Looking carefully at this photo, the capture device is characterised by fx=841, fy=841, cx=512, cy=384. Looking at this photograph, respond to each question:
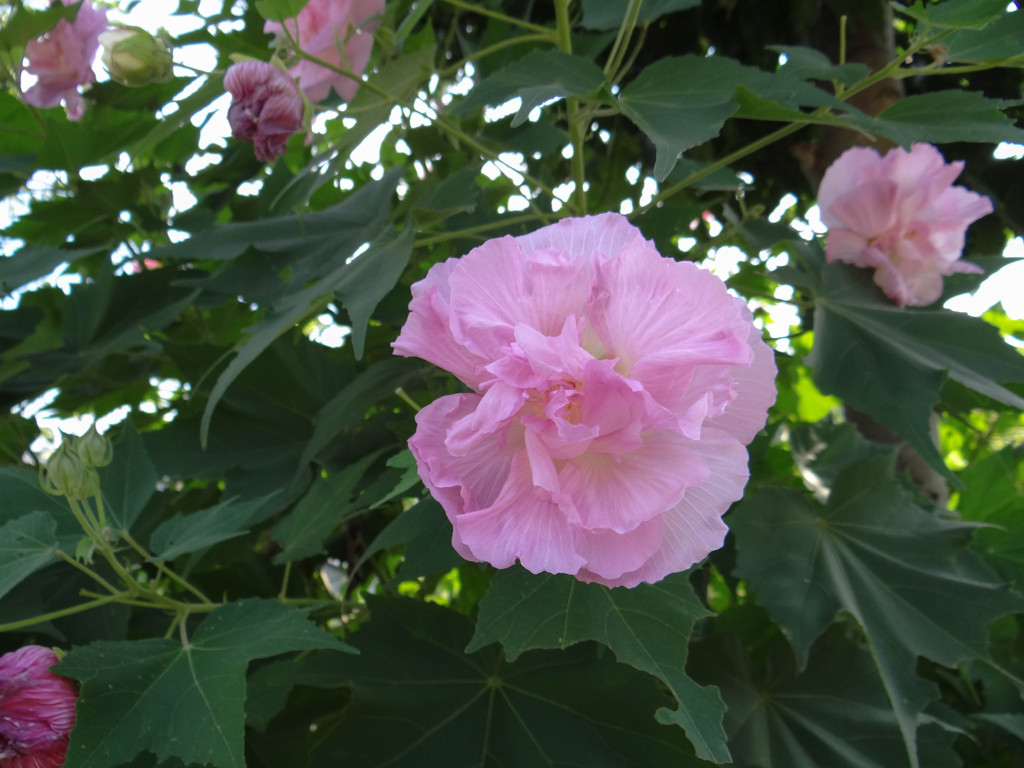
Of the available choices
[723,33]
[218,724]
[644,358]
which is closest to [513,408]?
[644,358]

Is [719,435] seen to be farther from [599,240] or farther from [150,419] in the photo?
[150,419]

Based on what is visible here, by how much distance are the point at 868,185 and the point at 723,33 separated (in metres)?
0.60

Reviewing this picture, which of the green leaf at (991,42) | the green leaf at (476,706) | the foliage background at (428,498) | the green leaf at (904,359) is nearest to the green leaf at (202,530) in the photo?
the foliage background at (428,498)

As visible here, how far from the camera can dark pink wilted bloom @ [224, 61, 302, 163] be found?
0.68 metres

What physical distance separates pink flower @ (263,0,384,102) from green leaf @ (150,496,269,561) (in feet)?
1.21

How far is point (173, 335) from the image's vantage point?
3.54ft

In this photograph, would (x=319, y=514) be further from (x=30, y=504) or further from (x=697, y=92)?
(x=697, y=92)

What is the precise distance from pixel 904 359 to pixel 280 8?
609mm

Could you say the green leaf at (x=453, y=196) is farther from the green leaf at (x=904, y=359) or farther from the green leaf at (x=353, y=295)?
the green leaf at (x=904, y=359)

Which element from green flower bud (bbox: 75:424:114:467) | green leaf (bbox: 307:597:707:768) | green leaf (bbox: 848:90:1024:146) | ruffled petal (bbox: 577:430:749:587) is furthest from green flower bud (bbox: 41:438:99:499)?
green leaf (bbox: 848:90:1024:146)

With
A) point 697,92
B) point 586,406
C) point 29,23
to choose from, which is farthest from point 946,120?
point 29,23

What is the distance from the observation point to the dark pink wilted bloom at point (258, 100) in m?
0.68

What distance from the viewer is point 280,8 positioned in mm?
690

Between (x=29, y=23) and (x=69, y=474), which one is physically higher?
(x=29, y=23)
